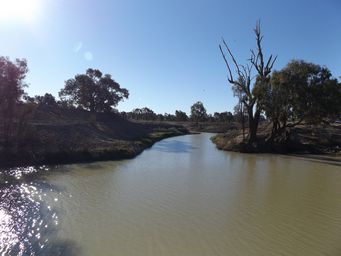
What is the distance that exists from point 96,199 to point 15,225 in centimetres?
407

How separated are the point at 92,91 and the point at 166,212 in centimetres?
4731

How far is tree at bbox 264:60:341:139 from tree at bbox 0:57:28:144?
23.7m

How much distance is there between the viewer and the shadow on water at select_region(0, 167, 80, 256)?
8.87 meters

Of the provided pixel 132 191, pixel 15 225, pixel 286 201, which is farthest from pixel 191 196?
pixel 15 225

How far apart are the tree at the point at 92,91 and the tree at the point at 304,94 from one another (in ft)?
108

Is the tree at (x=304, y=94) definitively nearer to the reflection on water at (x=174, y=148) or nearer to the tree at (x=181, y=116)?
the reflection on water at (x=174, y=148)

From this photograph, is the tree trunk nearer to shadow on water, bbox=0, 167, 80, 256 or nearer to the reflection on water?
the reflection on water

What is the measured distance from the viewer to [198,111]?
120188mm

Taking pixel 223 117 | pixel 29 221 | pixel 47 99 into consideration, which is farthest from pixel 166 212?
pixel 223 117

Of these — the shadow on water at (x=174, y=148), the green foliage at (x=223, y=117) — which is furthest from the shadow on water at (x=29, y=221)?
the green foliage at (x=223, y=117)

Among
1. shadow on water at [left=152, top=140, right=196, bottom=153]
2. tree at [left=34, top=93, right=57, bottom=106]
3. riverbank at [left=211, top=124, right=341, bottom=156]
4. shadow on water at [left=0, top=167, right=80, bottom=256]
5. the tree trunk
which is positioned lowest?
shadow on water at [left=0, top=167, right=80, bottom=256]

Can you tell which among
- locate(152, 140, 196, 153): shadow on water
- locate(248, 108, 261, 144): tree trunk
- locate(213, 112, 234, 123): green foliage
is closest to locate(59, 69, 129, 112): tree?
locate(152, 140, 196, 153): shadow on water

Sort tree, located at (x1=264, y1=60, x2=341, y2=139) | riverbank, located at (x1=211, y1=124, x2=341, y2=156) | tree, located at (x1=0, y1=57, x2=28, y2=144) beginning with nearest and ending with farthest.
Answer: tree, located at (x1=0, y1=57, x2=28, y2=144) < tree, located at (x1=264, y1=60, x2=341, y2=139) < riverbank, located at (x1=211, y1=124, x2=341, y2=156)

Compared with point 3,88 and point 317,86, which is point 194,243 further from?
point 317,86
